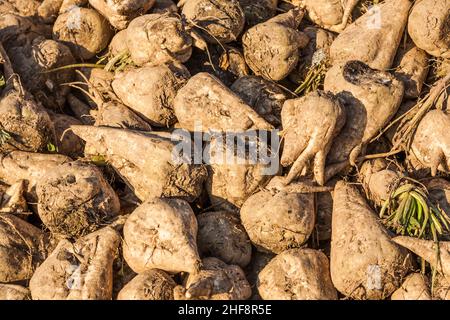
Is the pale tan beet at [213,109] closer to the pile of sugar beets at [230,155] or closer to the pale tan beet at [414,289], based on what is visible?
the pile of sugar beets at [230,155]

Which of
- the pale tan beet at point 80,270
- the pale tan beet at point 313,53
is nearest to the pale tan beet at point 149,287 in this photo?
the pale tan beet at point 80,270

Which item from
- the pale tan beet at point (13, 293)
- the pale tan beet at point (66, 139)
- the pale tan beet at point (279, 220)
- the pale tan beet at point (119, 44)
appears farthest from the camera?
the pale tan beet at point (119, 44)

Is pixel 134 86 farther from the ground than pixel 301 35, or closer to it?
closer to it

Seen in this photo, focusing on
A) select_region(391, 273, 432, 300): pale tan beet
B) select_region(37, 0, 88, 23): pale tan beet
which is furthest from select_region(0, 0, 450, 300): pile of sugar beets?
select_region(37, 0, 88, 23): pale tan beet

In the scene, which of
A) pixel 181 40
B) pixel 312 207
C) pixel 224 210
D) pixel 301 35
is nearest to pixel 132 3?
pixel 181 40

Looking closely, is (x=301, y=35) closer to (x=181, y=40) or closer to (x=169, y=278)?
(x=181, y=40)

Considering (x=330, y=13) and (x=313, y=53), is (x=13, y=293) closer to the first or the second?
(x=313, y=53)
